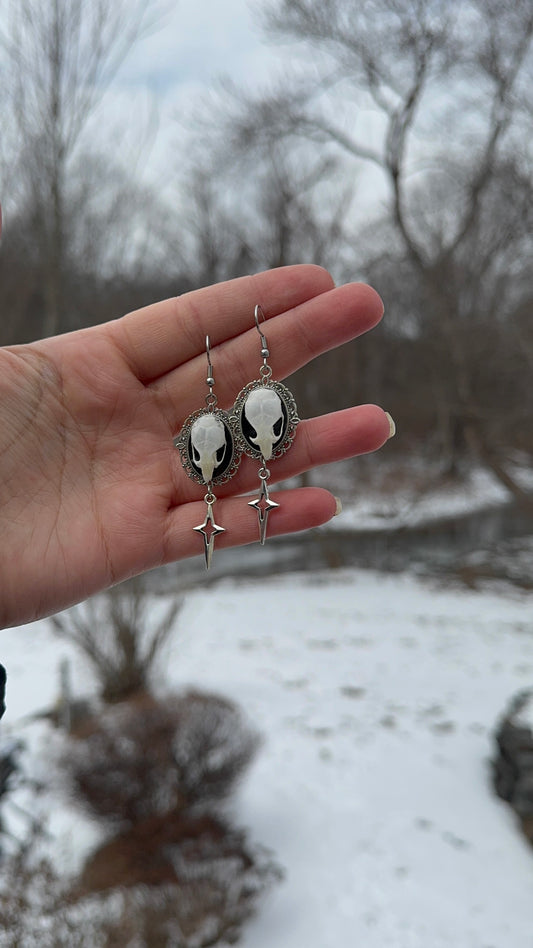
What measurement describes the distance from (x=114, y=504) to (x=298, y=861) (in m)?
3.43

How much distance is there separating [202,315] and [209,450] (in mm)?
360

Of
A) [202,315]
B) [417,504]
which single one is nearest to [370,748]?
[202,315]

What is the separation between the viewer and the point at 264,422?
1.84m

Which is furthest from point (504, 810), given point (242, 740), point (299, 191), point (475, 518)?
point (475, 518)

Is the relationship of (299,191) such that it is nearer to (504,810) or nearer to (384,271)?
(384,271)

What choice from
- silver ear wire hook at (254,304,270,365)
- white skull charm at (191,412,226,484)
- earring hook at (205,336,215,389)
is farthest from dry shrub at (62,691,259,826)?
silver ear wire hook at (254,304,270,365)

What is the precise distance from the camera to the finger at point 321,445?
172 cm

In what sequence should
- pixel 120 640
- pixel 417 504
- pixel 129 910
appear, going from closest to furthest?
pixel 129 910 < pixel 120 640 < pixel 417 504

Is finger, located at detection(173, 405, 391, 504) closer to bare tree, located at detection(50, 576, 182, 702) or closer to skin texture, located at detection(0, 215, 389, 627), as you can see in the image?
skin texture, located at detection(0, 215, 389, 627)

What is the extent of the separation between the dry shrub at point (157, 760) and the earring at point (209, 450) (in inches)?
127

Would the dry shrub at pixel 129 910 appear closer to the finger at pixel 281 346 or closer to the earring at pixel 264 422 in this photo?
the earring at pixel 264 422

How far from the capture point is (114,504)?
1.75 m

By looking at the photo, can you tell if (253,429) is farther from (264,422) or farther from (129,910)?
(129,910)

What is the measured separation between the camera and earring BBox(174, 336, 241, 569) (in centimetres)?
180
